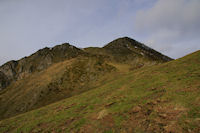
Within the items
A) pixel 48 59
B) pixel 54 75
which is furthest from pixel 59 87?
pixel 48 59

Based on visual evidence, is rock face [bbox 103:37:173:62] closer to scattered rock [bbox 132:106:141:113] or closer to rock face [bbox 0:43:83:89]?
rock face [bbox 0:43:83:89]

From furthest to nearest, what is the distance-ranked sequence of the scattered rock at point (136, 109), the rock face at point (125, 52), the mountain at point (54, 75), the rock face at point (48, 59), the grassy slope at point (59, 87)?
1. the rock face at point (125, 52)
2. the rock face at point (48, 59)
3. the mountain at point (54, 75)
4. the grassy slope at point (59, 87)
5. the scattered rock at point (136, 109)

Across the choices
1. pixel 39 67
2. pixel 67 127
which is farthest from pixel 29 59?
pixel 67 127

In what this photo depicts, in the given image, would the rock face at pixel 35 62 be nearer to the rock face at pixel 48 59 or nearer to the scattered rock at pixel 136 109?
the rock face at pixel 48 59

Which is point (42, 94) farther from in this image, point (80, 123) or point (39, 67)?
point (39, 67)

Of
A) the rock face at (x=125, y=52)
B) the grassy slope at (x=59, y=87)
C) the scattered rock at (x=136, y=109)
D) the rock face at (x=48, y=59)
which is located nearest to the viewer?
the scattered rock at (x=136, y=109)

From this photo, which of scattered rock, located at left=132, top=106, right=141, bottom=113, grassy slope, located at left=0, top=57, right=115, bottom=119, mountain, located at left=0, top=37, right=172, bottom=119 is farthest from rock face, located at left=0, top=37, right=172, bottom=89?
scattered rock, located at left=132, top=106, right=141, bottom=113

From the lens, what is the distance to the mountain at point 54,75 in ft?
119

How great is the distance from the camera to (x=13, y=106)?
3625cm

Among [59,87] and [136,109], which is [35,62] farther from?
[136,109]

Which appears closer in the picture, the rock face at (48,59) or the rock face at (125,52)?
the rock face at (48,59)

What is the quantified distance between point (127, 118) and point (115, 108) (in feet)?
7.94

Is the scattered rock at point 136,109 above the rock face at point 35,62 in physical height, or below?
below

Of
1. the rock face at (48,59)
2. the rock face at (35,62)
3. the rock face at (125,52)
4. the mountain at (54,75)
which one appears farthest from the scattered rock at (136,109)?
the rock face at (125,52)
